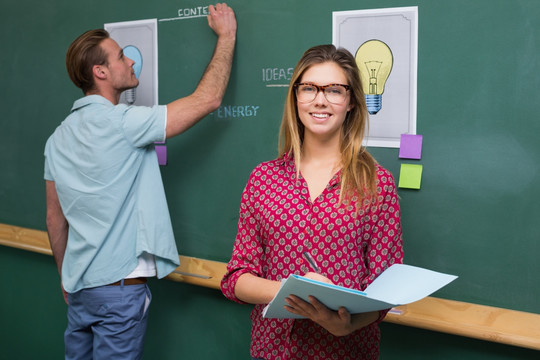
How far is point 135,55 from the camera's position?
225 cm

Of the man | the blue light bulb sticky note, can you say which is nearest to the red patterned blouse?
the man

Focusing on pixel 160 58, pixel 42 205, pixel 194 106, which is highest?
pixel 160 58

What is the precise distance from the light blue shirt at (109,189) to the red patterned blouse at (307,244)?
531mm

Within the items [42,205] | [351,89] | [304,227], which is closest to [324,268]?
[304,227]

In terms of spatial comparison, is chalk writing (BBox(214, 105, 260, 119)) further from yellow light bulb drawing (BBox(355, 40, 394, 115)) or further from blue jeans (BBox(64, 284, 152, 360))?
blue jeans (BBox(64, 284, 152, 360))

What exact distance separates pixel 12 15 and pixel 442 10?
2133 millimetres

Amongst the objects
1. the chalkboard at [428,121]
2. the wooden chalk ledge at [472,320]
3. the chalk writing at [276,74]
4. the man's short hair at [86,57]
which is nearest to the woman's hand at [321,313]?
the wooden chalk ledge at [472,320]

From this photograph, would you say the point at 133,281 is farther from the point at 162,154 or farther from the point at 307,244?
the point at 307,244

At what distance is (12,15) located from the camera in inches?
104

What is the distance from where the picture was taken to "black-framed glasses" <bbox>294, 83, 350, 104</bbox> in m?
1.31

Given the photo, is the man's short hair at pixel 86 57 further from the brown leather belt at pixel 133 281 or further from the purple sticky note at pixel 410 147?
the purple sticky note at pixel 410 147

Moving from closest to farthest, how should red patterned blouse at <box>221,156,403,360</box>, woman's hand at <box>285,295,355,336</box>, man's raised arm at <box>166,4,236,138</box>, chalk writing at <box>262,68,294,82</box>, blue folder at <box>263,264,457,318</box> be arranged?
blue folder at <box>263,264,457,318</box> < woman's hand at <box>285,295,355,336</box> < red patterned blouse at <box>221,156,403,360</box> < man's raised arm at <box>166,4,236,138</box> < chalk writing at <box>262,68,294,82</box>

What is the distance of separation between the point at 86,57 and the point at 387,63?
1.03 m

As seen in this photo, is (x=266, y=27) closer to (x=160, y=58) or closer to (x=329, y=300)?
(x=160, y=58)
